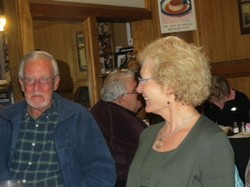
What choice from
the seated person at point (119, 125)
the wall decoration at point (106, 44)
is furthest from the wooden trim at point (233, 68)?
the seated person at point (119, 125)

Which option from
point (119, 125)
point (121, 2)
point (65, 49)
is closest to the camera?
point (119, 125)

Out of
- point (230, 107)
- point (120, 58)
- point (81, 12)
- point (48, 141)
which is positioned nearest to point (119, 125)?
point (48, 141)

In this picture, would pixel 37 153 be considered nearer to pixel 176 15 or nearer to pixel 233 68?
pixel 176 15

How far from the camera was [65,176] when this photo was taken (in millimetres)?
2250

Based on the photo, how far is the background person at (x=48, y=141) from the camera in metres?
2.28

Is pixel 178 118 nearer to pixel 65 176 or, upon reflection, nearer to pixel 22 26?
pixel 65 176

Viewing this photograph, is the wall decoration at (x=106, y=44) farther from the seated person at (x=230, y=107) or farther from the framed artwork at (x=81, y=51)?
the seated person at (x=230, y=107)

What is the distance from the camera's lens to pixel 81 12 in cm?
401

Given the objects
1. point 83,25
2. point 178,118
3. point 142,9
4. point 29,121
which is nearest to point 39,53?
point 29,121

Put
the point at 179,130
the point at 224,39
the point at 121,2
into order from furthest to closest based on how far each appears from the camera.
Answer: the point at 224,39 → the point at 121,2 → the point at 179,130

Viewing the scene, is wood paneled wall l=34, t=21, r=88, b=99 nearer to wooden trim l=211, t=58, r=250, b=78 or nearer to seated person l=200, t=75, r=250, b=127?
seated person l=200, t=75, r=250, b=127

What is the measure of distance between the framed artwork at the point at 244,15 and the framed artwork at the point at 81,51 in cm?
182

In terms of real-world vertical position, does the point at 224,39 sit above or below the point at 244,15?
below

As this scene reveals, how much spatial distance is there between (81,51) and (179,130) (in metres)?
2.62
